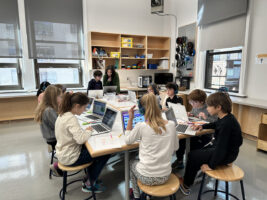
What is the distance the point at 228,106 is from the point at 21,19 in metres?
5.03

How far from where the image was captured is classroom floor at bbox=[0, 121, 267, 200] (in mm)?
2027

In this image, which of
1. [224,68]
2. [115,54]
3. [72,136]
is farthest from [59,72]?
[224,68]

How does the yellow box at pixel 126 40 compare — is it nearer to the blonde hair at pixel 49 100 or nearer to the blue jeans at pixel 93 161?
the blonde hair at pixel 49 100

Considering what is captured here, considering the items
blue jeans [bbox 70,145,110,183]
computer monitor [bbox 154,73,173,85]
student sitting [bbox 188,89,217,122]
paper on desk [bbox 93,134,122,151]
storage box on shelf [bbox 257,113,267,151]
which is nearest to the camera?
paper on desk [bbox 93,134,122,151]

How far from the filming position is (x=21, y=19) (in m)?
4.57

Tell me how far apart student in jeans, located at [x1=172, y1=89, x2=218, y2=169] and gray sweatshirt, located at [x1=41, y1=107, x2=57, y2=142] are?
165 cm

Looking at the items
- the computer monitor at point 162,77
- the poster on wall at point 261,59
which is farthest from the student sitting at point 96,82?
the poster on wall at point 261,59

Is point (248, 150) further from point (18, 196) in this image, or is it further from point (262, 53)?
point (18, 196)

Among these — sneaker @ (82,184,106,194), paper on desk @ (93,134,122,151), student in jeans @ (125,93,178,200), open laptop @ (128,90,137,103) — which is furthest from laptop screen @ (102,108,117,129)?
open laptop @ (128,90,137,103)

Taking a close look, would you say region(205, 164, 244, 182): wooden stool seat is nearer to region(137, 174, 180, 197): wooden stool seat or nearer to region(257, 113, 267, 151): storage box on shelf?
region(137, 174, 180, 197): wooden stool seat

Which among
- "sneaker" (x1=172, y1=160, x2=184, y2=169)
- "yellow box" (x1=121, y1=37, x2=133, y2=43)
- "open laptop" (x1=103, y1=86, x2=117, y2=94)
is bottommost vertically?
"sneaker" (x1=172, y1=160, x2=184, y2=169)

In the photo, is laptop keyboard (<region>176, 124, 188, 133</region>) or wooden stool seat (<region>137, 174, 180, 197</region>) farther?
laptop keyboard (<region>176, 124, 188, 133</region>)

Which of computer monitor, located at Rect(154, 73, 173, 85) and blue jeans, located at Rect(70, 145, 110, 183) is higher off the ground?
computer monitor, located at Rect(154, 73, 173, 85)

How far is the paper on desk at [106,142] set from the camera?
64.4 inches
